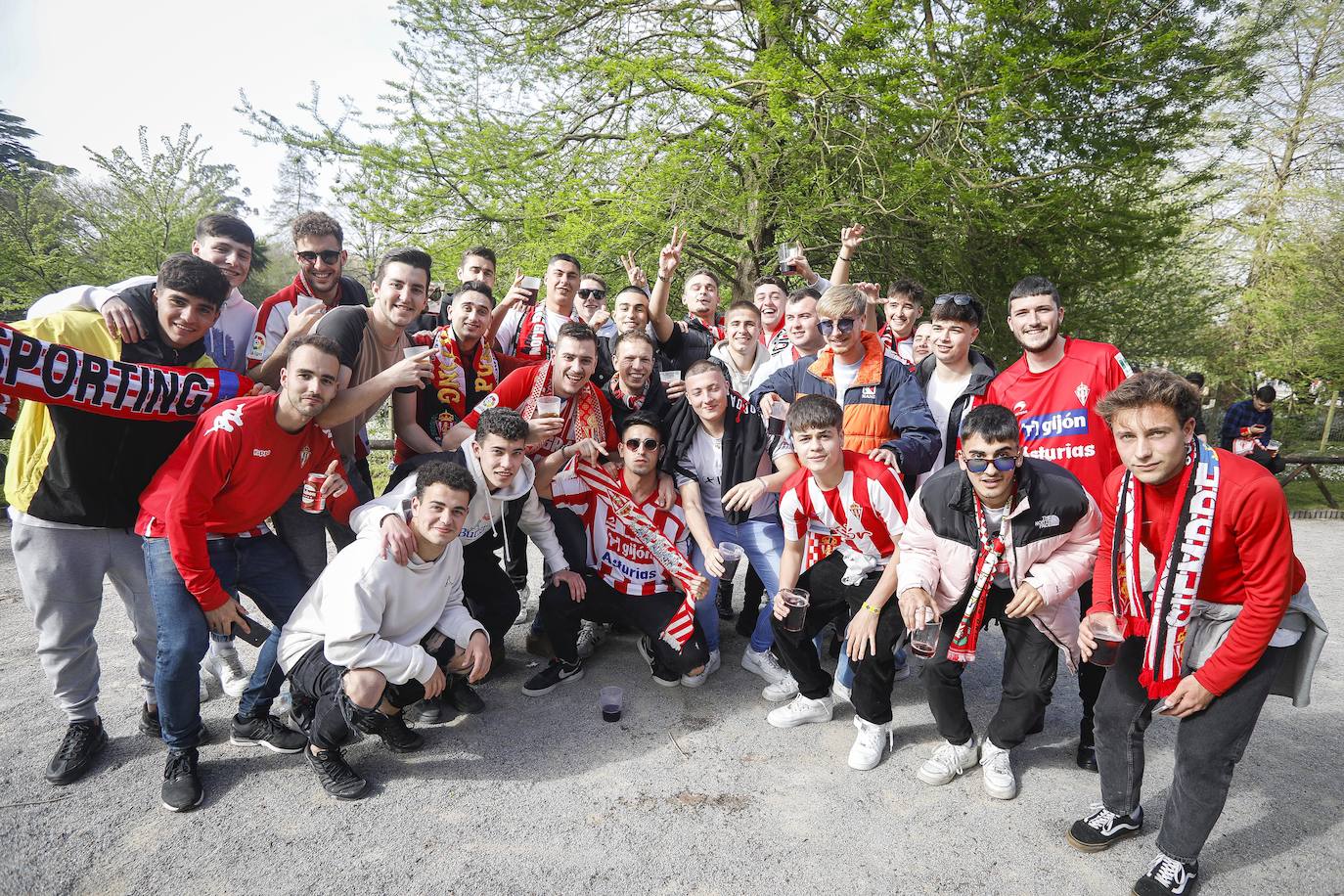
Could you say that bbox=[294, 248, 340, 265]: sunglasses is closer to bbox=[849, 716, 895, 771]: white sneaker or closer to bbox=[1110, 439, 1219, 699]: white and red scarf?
bbox=[849, 716, 895, 771]: white sneaker

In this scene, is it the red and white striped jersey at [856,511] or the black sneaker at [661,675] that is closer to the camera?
the red and white striped jersey at [856,511]

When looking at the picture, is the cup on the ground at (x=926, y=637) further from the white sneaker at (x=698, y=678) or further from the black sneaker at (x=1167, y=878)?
the white sneaker at (x=698, y=678)

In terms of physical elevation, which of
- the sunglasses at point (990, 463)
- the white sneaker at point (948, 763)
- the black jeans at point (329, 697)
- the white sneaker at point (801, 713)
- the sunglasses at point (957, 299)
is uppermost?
the sunglasses at point (957, 299)

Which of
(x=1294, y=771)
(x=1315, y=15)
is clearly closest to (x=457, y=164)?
(x=1294, y=771)

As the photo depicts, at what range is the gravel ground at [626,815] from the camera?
2.61m

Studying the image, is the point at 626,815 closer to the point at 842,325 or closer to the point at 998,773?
the point at 998,773

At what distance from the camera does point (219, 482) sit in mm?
3027

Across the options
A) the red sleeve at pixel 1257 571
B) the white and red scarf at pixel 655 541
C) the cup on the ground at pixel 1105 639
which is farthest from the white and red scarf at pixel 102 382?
the red sleeve at pixel 1257 571

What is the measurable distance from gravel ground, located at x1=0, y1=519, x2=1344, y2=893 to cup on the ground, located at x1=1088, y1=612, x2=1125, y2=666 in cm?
84

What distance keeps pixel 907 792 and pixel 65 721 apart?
4547 millimetres

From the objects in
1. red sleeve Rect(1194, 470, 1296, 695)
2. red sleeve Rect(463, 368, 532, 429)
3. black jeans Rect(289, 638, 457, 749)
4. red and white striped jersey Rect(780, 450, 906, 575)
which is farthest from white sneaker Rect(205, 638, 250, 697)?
red sleeve Rect(1194, 470, 1296, 695)

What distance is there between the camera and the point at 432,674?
3.15m

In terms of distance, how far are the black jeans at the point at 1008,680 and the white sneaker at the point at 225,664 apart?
4.04 meters

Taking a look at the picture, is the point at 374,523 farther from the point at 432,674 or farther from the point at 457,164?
the point at 457,164
